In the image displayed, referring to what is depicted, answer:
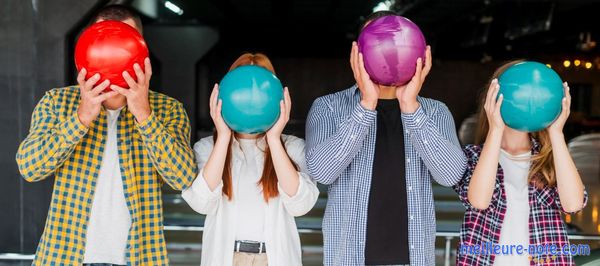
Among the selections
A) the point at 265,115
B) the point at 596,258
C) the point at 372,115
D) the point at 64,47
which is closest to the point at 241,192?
the point at 265,115

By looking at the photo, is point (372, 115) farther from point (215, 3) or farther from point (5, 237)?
point (215, 3)

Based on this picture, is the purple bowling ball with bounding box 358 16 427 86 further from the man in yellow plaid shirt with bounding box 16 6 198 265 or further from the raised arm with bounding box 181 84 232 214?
the man in yellow plaid shirt with bounding box 16 6 198 265

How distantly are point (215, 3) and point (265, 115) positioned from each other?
1308 cm

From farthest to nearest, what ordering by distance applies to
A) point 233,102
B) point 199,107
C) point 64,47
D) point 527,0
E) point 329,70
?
point 329,70
point 199,107
point 527,0
point 64,47
point 233,102

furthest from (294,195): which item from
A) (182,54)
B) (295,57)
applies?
(295,57)

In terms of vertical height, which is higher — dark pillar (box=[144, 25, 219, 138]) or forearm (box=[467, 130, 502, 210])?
dark pillar (box=[144, 25, 219, 138])

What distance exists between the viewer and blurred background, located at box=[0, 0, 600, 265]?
4926 millimetres

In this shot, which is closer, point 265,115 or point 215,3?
point 265,115

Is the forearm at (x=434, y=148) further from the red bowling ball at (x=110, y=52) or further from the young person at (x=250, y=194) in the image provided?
the red bowling ball at (x=110, y=52)

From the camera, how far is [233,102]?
2047 millimetres

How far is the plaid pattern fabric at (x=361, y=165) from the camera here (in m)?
2.18

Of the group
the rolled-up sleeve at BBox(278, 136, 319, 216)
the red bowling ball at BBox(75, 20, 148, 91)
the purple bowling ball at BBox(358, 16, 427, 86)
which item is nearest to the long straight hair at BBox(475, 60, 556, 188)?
the purple bowling ball at BBox(358, 16, 427, 86)

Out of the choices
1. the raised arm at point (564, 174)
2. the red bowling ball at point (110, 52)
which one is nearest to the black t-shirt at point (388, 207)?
the raised arm at point (564, 174)

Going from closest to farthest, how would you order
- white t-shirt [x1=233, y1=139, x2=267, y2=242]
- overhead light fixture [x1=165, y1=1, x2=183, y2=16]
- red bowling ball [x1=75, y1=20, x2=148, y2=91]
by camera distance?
red bowling ball [x1=75, y1=20, x2=148, y2=91] < white t-shirt [x1=233, y1=139, x2=267, y2=242] < overhead light fixture [x1=165, y1=1, x2=183, y2=16]
